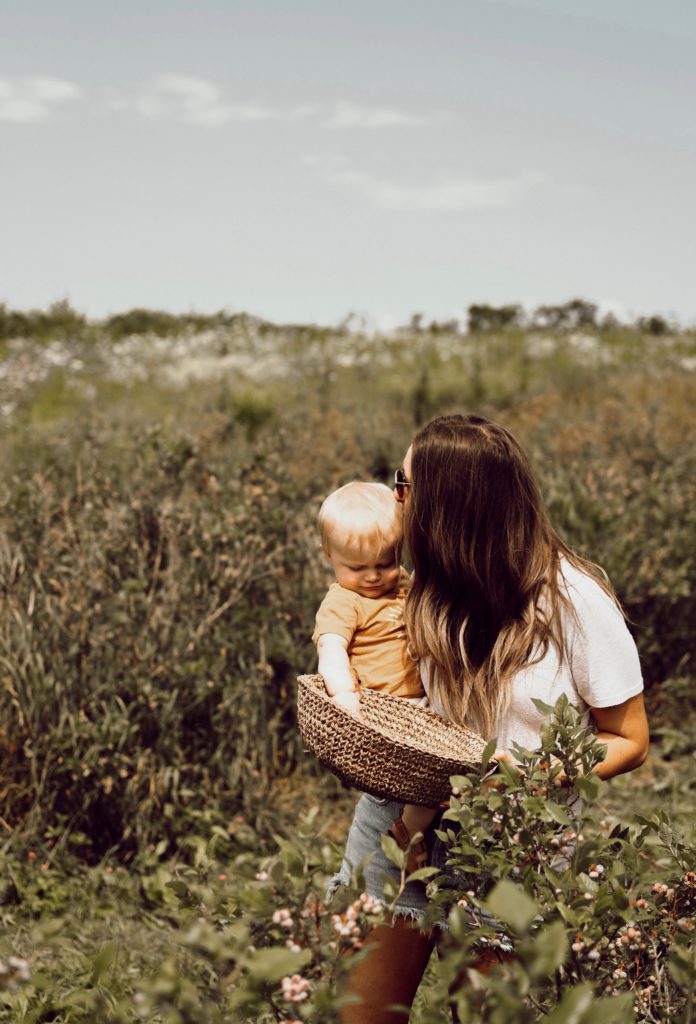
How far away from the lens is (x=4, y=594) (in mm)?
4152

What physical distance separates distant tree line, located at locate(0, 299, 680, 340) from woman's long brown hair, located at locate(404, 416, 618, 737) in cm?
1889

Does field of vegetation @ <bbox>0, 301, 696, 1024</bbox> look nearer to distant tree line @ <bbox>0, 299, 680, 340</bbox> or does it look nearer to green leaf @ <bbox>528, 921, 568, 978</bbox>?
green leaf @ <bbox>528, 921, 568, 978</bbox>

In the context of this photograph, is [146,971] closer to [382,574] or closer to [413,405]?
[382,574]

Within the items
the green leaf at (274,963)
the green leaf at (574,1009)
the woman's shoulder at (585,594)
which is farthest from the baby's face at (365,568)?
the green leaf at (574,1009)

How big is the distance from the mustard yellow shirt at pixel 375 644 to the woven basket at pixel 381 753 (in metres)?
0.26

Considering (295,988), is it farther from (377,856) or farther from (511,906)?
(377,856)

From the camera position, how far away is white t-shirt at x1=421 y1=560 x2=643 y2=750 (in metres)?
2.09

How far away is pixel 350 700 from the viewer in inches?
84.2

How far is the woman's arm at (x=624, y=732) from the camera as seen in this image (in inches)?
83.0

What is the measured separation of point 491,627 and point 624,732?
14.6 inches

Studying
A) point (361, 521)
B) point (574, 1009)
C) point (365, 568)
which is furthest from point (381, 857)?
point (574, 1009)

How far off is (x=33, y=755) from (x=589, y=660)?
242 cm

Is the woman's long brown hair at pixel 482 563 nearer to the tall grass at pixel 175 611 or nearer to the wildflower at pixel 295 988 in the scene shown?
the tall grass at pixel 175 611

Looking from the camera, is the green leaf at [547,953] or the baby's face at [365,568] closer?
the green leaf at [547,953]
